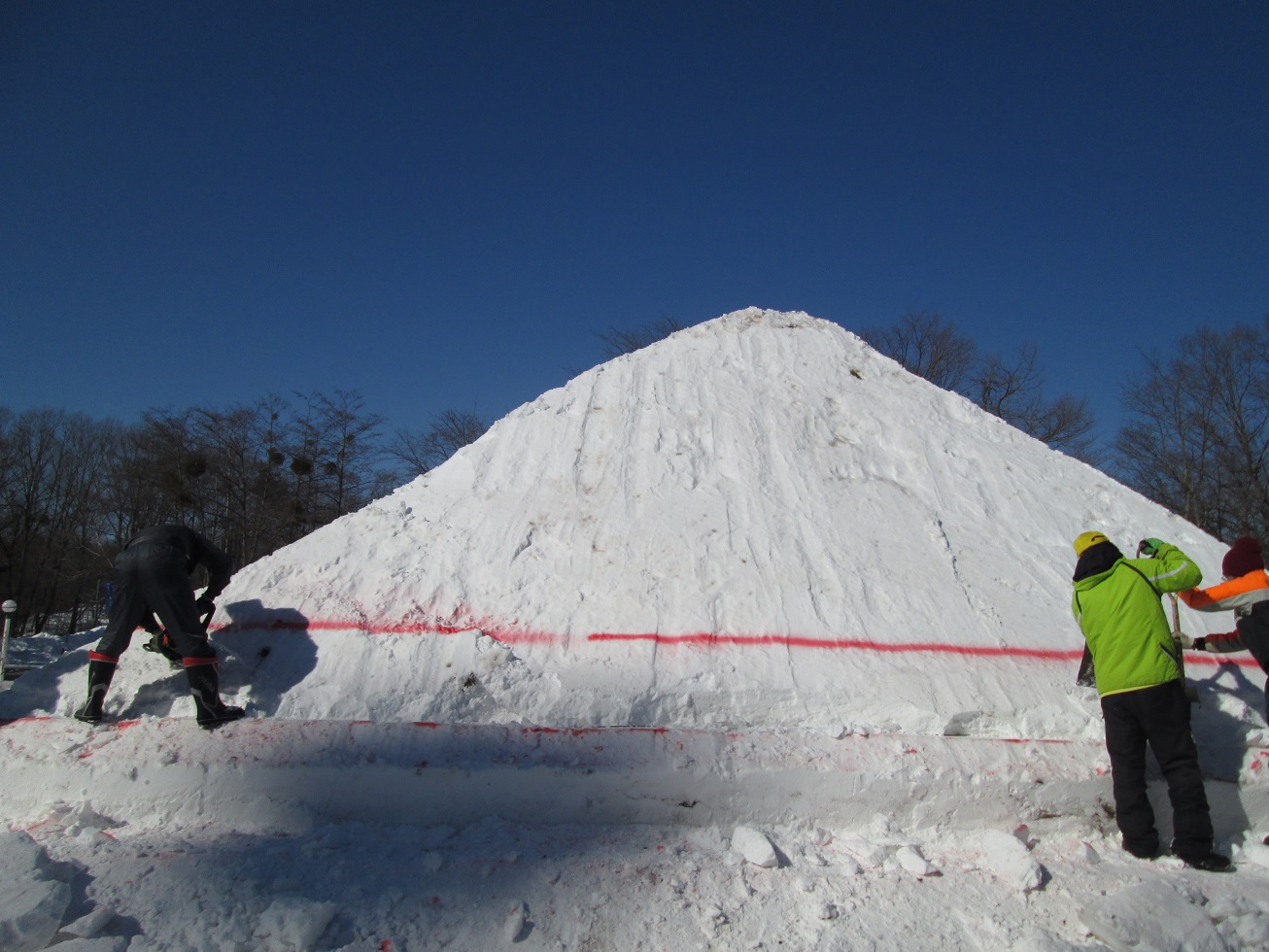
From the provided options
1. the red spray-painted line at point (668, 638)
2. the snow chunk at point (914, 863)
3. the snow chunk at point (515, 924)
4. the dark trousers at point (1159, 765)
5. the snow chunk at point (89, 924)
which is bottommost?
the snow chunk at point (515, 924)

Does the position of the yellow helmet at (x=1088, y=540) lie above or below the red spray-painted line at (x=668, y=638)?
above

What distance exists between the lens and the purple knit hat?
4137 mm

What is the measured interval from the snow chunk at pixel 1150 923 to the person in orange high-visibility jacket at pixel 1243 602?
69.6 inches

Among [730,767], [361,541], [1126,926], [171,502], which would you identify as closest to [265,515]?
[171,502]

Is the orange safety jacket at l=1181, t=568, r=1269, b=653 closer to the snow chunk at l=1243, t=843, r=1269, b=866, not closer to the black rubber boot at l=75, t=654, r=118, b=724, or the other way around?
the snow chunk at l=1243, t=843, r=1269, b=866

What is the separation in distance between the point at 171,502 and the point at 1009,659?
21850 mm

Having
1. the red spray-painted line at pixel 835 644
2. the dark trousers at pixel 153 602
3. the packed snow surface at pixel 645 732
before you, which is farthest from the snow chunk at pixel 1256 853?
the dark trousers at pixel 153 602

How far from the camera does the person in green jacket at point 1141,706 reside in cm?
333

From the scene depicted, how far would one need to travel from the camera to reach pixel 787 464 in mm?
5551

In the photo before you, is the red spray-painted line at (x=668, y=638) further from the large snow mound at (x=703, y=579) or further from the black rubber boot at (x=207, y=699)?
the black rubber boot at (x=207, y=699)

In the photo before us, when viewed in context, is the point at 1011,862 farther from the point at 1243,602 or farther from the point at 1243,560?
the point at 1243,560

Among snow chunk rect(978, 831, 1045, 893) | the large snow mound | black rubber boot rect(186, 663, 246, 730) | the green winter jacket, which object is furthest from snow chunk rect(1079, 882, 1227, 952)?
black rubber boot rect(186, 663, 246, 730)

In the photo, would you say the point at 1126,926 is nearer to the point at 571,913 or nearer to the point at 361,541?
the point at 571,913

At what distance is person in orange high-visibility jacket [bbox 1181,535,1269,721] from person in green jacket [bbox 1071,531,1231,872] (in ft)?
1.81
